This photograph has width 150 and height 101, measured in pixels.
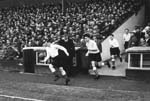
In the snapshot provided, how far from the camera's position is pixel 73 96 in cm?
938

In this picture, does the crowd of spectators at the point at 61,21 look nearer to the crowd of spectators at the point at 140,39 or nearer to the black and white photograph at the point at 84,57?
the black and white photograph at the point at 84,57

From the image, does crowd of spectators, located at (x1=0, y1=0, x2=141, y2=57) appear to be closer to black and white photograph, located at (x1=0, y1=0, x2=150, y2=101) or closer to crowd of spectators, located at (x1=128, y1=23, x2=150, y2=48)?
black and white photograph, located at (x1=0, y1=0, x2=150, y2=101)

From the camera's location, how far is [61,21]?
2089 cm

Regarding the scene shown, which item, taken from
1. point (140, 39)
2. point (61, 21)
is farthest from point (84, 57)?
point (61, 21)

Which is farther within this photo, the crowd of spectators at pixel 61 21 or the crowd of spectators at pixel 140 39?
the crowd of spectators at pixel 61 21

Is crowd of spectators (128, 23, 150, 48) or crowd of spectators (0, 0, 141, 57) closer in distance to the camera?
crowd of spectators (128, 23, 150, 48)

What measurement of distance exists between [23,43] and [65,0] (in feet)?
30.9

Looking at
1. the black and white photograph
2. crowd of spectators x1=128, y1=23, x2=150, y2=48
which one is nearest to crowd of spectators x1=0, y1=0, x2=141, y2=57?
the black and white photograph

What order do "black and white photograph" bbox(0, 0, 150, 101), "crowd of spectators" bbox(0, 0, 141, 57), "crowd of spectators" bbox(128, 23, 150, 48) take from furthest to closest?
1. "crowd of spectators" bbox(0, 0, 141, 57)
2. "crowd of spectators" bbox(128, 23, 150, 48)
3. "black and white photograph" bbox(0, 0, 150, 101)

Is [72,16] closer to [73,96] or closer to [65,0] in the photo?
[65,0]

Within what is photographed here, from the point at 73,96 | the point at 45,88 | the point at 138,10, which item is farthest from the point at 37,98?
the point at 138,10

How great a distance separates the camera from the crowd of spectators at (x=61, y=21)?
54.9 feet

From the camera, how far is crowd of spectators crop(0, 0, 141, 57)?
16.7 m

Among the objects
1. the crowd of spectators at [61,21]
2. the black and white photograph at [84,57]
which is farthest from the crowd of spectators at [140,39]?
the crowd of spectators at [61,21]
